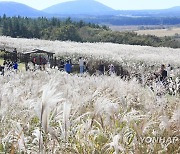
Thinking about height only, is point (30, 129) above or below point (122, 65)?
above

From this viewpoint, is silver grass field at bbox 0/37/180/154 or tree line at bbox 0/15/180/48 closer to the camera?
silver grass field at bbox 0/37/180/154

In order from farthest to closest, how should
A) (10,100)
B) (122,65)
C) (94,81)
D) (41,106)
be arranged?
(122,65) → (94,81) → (10,100) → (41,106)

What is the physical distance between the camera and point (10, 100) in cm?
569

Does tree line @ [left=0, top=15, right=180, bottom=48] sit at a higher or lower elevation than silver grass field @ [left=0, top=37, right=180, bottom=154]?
lower

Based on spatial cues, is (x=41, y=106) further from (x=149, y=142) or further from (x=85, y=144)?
(x=149, y=142)

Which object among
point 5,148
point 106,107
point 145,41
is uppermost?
point 106,107

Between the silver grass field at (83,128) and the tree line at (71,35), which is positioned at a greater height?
the silver grass field at (83,128)

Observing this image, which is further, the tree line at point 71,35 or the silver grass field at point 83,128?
the tree line at point 71,35

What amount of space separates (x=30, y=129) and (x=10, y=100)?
21.3 inches

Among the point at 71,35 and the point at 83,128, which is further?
the point at 71,35

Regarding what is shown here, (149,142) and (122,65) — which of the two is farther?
(122,65)

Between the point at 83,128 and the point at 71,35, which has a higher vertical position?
the point at 83,128

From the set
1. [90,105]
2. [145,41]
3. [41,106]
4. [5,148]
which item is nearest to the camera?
[41,106]

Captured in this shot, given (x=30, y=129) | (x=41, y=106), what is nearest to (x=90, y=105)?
(x=30, y=129)
